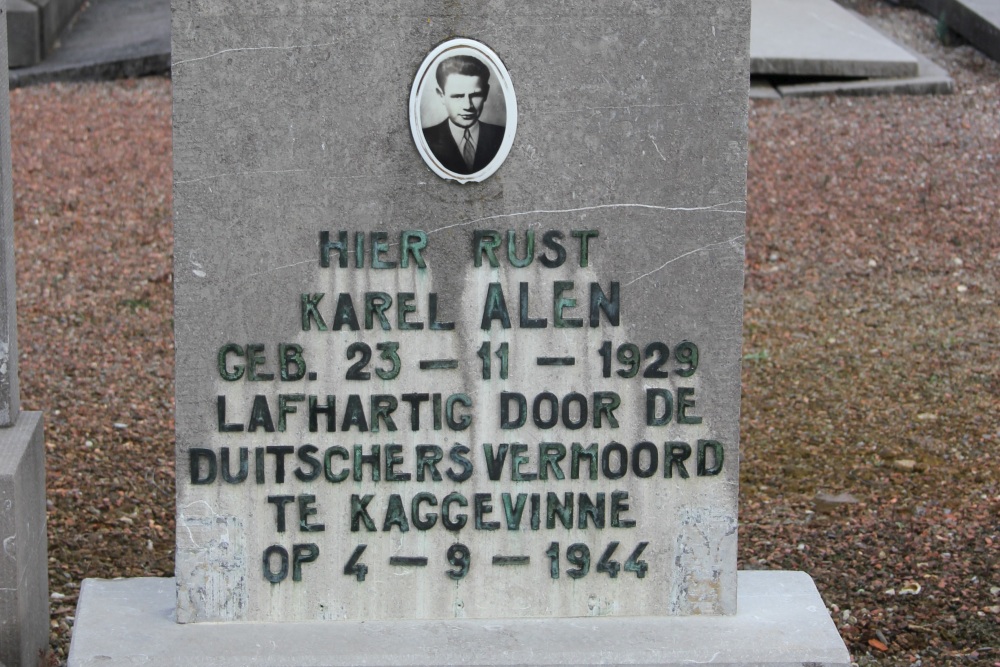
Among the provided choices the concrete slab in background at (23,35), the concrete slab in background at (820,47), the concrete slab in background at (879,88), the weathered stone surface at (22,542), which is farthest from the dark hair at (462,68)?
the concrete slab in background at (23,35)

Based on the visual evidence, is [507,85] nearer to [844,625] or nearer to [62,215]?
[844,625]

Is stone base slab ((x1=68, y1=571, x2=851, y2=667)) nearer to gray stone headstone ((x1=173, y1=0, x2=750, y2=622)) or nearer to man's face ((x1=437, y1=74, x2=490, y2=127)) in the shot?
gray stone headstone ((x1=173, y1=0, x2=750, y2=622))

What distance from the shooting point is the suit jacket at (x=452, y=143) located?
3.31 metres

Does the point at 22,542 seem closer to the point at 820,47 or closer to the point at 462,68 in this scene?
the point at 462,68

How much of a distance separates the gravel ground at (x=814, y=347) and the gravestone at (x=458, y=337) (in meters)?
1.13

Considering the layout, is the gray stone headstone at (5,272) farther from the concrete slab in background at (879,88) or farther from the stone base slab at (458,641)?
the concrete slab in background at (879,88)

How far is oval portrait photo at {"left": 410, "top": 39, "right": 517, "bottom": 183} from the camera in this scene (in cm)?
327

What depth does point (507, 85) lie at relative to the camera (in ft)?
10.8

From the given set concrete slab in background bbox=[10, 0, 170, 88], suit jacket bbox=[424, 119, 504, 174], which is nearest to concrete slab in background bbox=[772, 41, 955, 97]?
concrete slab in background bbox=[10, 0, 170, 88]

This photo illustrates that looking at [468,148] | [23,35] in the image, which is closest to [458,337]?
[468,148]

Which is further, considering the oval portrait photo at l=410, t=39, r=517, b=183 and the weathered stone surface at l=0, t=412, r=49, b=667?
the weathered stone surface at l=0, t=412, r=49, b=667

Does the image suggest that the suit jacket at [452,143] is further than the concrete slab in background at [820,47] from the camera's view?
No

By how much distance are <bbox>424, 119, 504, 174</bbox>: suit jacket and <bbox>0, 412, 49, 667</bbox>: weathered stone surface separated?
137 centimetres

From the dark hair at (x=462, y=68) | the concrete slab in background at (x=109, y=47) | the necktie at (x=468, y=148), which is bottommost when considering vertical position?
the necktie at (x=468, y=148)
